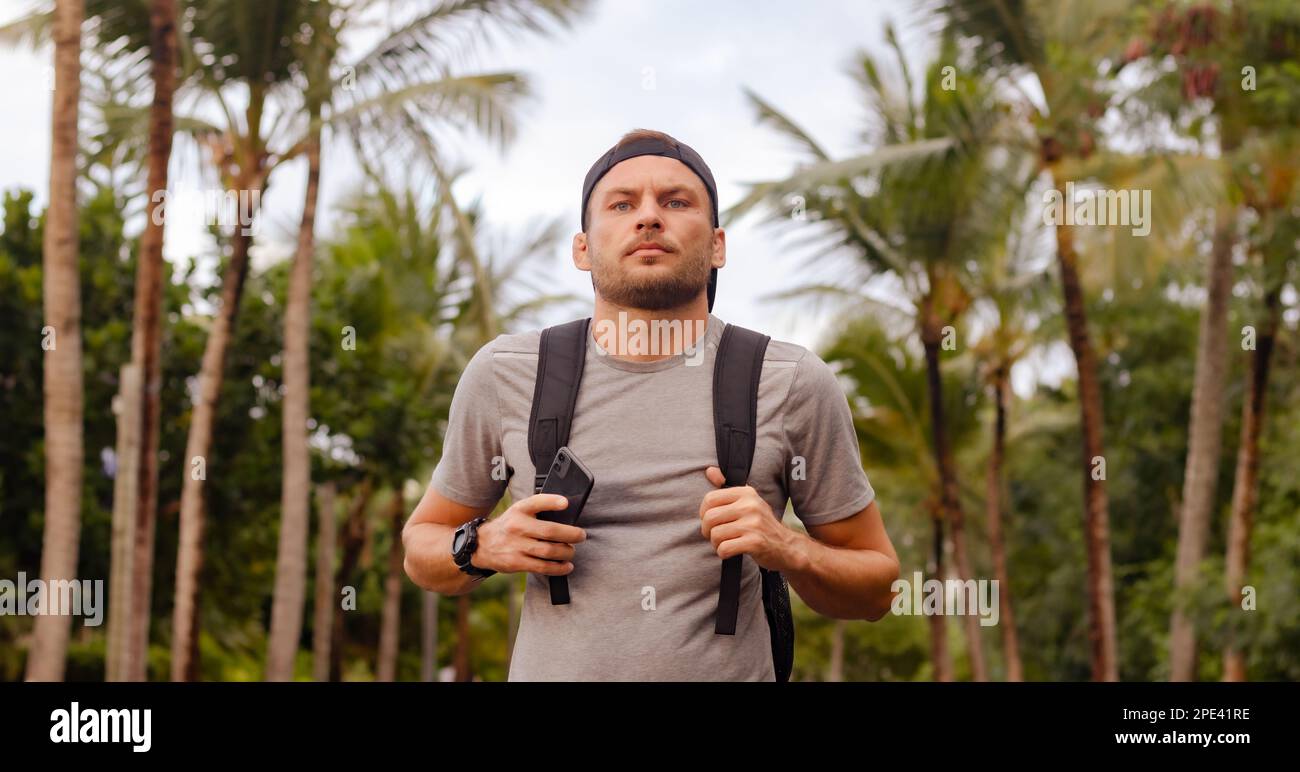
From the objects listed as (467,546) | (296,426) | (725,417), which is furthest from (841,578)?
(296,426)

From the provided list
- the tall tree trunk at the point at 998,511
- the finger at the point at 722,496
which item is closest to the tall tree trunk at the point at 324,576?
the tall tree trunk at the point at 998,511

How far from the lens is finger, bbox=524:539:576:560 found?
5.91 feet

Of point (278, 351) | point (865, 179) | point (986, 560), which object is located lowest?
point (986, 560)

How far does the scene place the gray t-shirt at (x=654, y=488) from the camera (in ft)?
6.28

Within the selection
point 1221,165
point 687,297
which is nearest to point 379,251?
point 1221,165

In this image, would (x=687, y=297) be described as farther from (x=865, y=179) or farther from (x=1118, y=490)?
(x=1118, y=490)

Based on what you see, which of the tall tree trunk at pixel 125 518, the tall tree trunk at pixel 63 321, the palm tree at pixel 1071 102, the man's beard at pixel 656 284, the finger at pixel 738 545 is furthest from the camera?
the palm tree at pixel 1071 102

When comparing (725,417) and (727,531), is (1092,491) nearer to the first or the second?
(725,417)

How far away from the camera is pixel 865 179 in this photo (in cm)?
1455

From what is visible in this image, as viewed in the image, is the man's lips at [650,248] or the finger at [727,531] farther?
the man's lips at [650,248]

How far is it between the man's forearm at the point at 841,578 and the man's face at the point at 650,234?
16.7 inches

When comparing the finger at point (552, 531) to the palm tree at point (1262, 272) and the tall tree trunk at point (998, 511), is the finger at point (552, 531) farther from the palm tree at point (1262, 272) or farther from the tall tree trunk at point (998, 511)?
the tall tree trunk at point (998, 511)

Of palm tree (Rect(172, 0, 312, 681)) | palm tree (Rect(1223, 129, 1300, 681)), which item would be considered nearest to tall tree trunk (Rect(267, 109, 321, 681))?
palm tree (Rect(172, 0, 312, 681))
